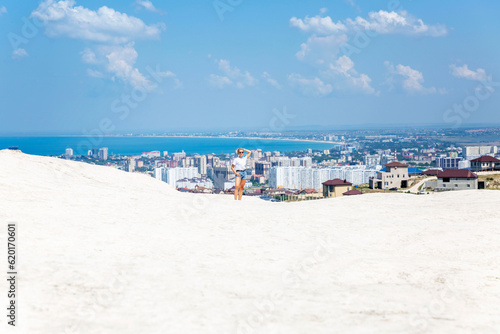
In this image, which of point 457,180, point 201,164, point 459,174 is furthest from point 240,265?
point 201,164

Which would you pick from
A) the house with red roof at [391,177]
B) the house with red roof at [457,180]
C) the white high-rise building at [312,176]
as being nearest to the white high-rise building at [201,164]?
the white high-rise building at [312,176]

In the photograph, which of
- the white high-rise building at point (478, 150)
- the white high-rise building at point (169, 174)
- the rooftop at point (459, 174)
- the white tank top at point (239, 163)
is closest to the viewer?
the white tank top at point (239, 163)

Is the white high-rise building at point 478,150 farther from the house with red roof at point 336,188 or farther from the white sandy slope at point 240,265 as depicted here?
the white sandy slope at point 240,265

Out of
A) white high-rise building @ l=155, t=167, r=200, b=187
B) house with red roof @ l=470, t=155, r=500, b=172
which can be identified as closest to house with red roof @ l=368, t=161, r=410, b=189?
house with red roof @ l=470, t=155, r=500, b=172

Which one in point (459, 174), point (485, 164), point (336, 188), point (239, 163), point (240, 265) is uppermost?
point (239, 163)

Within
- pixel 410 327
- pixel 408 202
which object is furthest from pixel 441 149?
pixel 410 327

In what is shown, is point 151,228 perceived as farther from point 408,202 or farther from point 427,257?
point 408,202

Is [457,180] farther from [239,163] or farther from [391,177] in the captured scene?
[239,163]

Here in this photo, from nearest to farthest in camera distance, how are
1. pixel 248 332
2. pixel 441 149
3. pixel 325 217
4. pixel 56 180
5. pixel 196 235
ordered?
1. pixel 248 332
2. pixel 196 235
3. pixel 325 217
4. pixel 56 180
5. pixel 441 149
